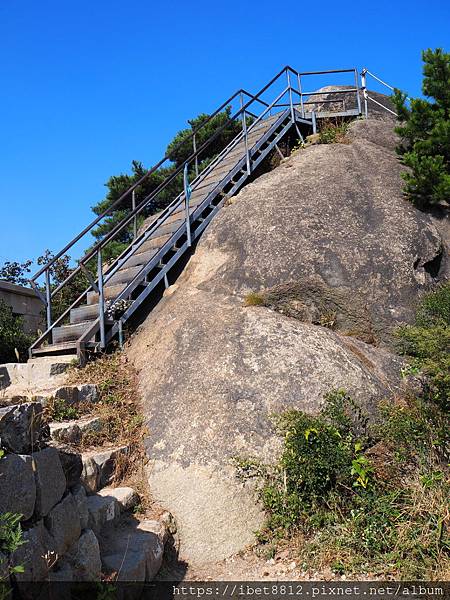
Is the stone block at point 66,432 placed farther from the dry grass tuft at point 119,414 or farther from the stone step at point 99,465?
the stone step at point 99,465

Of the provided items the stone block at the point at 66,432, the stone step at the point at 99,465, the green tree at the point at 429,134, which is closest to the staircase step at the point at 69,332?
the stone block at the point at 66,432

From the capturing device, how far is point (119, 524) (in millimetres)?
5438

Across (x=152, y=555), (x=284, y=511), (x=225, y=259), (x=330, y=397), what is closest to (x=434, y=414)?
(x=330, y=397)

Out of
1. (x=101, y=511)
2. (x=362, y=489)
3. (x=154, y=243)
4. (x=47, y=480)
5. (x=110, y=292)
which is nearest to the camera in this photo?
(x=47, y=480)

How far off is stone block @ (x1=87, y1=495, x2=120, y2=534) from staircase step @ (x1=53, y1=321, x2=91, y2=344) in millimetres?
3730

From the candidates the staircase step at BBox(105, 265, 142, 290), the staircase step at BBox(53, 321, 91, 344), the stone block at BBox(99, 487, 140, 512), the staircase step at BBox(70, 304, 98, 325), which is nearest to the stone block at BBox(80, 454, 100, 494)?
the stone block at BBox(99, 487, 140, 512)

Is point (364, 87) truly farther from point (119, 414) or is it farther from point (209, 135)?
point (119, 414)

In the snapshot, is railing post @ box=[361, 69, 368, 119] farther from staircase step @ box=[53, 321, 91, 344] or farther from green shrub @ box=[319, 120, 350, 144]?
staircase step @ box=[53, 321, 91, 344]

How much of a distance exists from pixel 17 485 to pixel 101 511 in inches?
63.9

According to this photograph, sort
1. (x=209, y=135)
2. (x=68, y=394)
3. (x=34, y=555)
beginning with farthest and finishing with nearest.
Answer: (x=209, y=135) < (x=68, y=394) < (x=34, y=555)

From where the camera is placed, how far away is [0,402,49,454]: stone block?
12.9 ft

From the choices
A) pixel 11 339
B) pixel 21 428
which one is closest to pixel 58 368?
pixel 11 339

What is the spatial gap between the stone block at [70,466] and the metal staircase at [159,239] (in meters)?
3.56

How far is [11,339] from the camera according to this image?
977 cm
